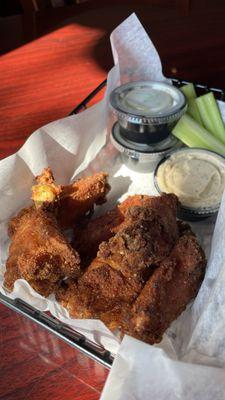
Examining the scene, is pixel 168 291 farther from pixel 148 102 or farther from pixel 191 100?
pixel 191 100

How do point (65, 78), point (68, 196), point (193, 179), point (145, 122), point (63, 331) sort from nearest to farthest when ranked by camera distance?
point (63, 331)
point (68, 196)
point (193, 179)
point (145, 122)
point (65, 78)

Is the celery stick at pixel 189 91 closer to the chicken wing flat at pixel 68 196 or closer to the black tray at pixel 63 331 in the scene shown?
the chicken wing flat at pixel 68 196

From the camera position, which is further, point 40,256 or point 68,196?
point 68,196

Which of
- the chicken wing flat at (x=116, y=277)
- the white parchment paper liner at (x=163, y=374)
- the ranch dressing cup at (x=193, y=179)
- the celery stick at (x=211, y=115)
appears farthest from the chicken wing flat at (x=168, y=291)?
the celery stick at (x=211, y=115)

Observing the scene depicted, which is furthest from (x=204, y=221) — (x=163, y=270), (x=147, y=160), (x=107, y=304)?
(x=107, y=304)

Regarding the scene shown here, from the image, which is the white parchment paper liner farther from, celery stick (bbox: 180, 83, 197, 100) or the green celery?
celery stick (bbox: 180, 83, 197, 100)

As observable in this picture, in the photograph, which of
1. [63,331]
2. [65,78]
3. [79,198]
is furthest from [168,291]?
[65,78]

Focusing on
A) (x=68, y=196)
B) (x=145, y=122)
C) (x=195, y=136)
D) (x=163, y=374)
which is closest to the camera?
(x=163, y=374)

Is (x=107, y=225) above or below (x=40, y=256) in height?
below
